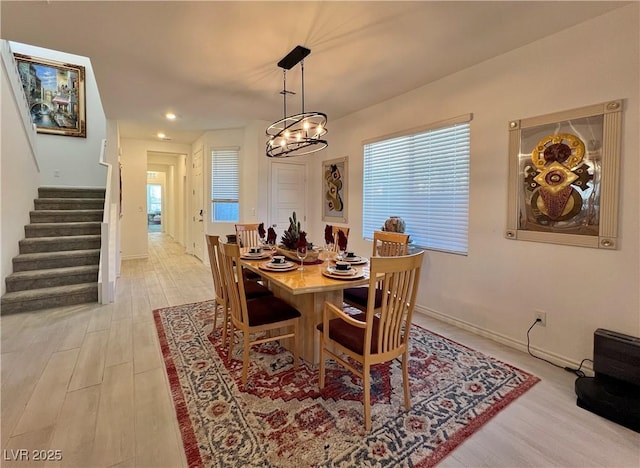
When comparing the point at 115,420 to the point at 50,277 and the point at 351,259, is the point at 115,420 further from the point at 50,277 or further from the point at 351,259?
the point at 50,277

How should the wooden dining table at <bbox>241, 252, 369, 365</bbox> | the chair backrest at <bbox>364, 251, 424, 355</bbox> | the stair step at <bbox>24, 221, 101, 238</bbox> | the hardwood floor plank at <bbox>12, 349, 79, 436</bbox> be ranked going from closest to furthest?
the chair backrest at <bbox>364, 251, 424, 355</bbox>
the hardwood floor plank at <bbox>12, 349, 79, 436</bbox>
the wooden dining table at <bbox>241, 252, 369, 365</bbox>
the stair step at <bbox>24, 221, 101, 238</bbox>

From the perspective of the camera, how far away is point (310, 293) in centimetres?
236

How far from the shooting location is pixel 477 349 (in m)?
2.70

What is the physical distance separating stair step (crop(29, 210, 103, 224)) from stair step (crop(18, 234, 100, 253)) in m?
0.45

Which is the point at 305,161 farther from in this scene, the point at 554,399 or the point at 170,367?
the point at 554,399

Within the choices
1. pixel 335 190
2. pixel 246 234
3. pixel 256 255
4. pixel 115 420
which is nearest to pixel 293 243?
pixel 256 255

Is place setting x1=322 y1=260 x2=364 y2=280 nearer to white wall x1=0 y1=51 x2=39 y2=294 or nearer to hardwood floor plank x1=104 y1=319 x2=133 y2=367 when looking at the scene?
hardwood floor plank x1=104 y1=319 x2=133 y2=367

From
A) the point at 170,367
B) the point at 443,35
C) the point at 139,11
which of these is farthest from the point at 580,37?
the point at 170,367

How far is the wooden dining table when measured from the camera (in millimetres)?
2055

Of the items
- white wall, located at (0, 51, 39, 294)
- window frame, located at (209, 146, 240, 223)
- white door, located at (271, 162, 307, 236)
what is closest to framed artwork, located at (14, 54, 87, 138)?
white wall, located at (0, 51, 39, 294)

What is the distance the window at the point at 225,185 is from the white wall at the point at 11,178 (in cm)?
274

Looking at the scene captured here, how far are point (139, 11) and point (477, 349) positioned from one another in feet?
12.7

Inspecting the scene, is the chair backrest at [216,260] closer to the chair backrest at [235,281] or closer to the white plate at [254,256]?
the chair backrest at [235,281]

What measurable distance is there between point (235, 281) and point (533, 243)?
254 centimetres
